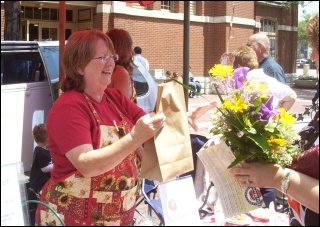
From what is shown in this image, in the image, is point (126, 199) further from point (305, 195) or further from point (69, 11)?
point (69, 11)

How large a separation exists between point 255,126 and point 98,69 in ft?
2.74

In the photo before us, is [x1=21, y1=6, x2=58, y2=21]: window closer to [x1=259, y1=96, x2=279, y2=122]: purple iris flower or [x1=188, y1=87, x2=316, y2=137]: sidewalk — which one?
[x1=188, y1=87, x2=316, y2=137]: sidewalk

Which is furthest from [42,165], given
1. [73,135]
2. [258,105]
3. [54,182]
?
[258,105]

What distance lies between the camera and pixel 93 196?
6.47 ft

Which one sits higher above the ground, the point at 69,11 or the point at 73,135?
the point at 69,11

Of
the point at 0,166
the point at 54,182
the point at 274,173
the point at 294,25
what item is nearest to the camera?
the point at 0,166

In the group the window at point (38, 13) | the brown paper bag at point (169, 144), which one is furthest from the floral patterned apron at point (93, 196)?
the window at point (38, 13)

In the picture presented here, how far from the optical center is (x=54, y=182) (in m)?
2.03

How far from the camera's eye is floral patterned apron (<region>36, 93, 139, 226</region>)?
1.96 m

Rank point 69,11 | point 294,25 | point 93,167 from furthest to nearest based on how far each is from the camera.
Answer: point 294,25
point 69,11
point 93,167

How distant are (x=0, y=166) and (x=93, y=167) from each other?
491 millimetres

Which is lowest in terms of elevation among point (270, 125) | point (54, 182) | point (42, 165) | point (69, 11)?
point (42, 165)

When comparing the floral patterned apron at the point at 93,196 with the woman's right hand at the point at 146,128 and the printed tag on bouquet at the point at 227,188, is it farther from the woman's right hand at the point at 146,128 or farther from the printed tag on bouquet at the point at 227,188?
the printed tag on bouquet at the point at 227,188

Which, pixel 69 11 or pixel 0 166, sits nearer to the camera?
pixel 0 166
